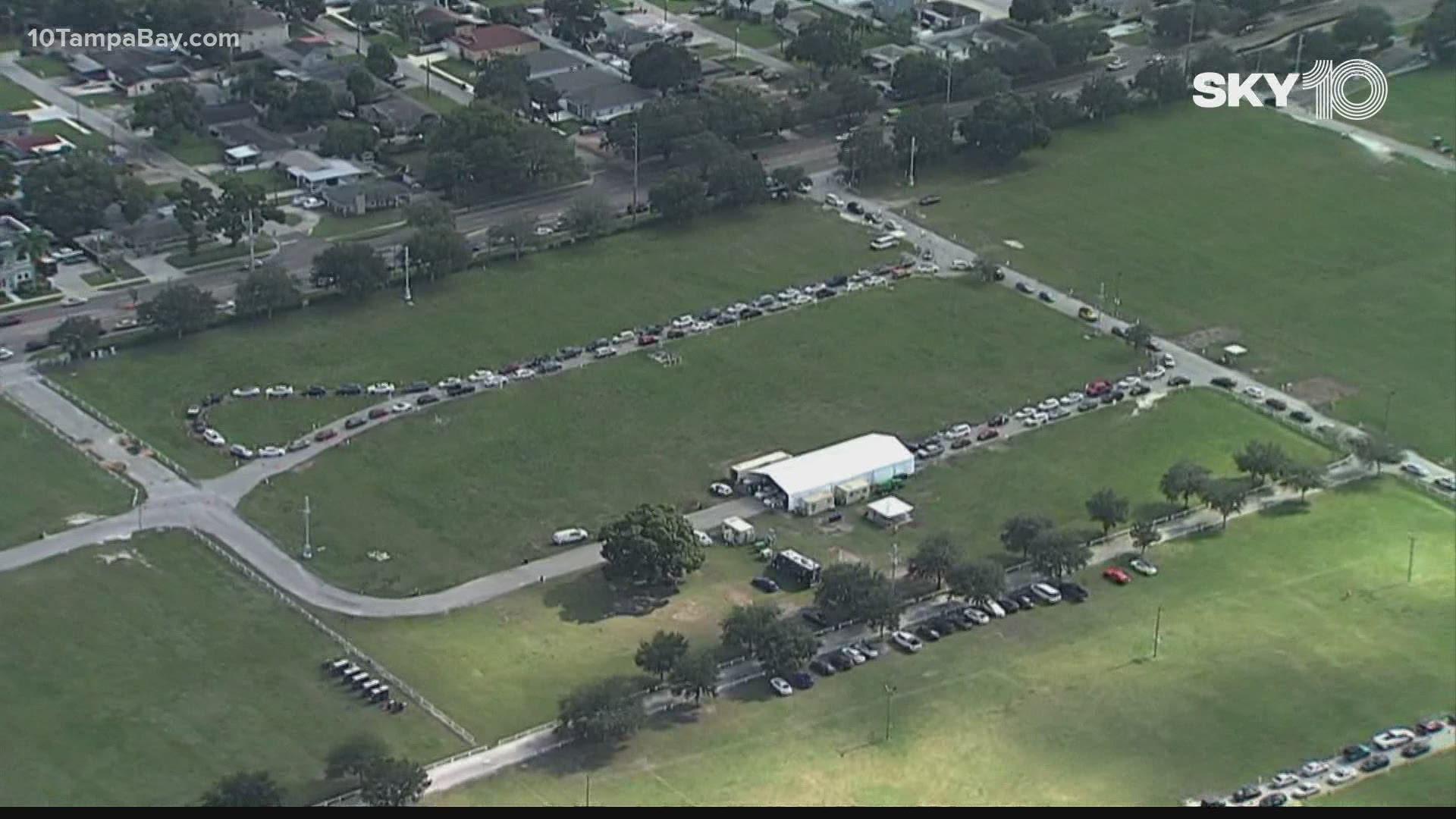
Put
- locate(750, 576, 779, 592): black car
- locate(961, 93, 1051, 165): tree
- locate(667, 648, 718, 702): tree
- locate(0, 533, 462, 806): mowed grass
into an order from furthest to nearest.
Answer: locate(961, 93, 1051, 165): tree → locate(750, 576, 779, 592): black car → locate(667, 648, 718, 702): tree → locate(0, 533, 462, 806): mowed grass

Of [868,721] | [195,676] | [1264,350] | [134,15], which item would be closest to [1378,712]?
[868,721]

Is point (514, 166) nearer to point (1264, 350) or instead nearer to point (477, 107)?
point (477, 107)

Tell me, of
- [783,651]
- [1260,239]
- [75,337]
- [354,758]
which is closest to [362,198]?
[75,337]

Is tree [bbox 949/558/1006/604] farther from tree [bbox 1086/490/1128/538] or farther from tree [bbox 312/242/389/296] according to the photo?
tree [bbox 312/242/389/296]

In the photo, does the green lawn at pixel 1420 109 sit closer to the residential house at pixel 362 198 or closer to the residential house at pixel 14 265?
the residential house at pixel 362 198

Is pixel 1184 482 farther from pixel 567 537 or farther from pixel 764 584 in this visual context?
pixel 567 537

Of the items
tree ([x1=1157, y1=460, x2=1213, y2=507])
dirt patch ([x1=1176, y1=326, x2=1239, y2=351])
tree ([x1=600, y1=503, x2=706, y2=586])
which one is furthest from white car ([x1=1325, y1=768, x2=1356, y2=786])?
dirt patch ([x1=1176, y1=326, x2=1239, y2=351])
